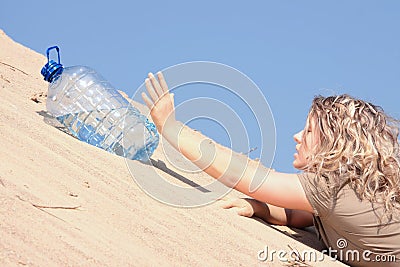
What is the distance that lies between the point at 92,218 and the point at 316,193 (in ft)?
4.18

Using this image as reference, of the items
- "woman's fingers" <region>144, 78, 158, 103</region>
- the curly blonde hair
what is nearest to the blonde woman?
the curly blonde hair

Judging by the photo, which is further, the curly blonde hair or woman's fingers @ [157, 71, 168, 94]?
woman's fingers @ [157, 71, 168, 94]

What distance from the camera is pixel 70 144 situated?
3.86 m

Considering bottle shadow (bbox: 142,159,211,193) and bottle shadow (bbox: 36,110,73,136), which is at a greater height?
bottle shadow (bbox: 36,110,73,136)

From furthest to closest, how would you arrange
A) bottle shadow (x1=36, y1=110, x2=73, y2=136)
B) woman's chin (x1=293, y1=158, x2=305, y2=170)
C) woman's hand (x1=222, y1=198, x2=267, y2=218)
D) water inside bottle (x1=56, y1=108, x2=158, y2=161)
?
1. water inside bottle (x1=56, y1=108, x2=158, y2=161)
2. bottle shadow (x1=36, y1=110, x2=73, y2=136)
3. woman's hand (x1=222, y1=198, x2=267, y2=218)
4. woman's chin (x1=293, y1=158, x2=305, y2=170)

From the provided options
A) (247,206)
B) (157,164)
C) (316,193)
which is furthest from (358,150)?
(157,164)

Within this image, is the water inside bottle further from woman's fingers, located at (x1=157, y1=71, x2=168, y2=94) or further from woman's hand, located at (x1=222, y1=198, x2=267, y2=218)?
woman's hand, located at (x1=222, y1=198, x2=267, y2=218)

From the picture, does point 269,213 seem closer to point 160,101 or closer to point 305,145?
point 305,145

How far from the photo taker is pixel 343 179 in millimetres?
3477

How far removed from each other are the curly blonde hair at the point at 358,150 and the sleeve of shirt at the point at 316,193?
35mm

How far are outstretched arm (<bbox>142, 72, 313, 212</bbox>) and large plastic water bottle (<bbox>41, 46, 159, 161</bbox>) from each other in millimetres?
398

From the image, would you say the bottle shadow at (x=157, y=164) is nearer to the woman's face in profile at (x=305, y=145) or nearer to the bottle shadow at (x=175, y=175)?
the bottle shadow at (x=175, y=175)

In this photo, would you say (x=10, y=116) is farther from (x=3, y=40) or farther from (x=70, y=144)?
(x=3, y=40)

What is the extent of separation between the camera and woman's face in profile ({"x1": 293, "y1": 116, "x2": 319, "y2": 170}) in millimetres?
3695
